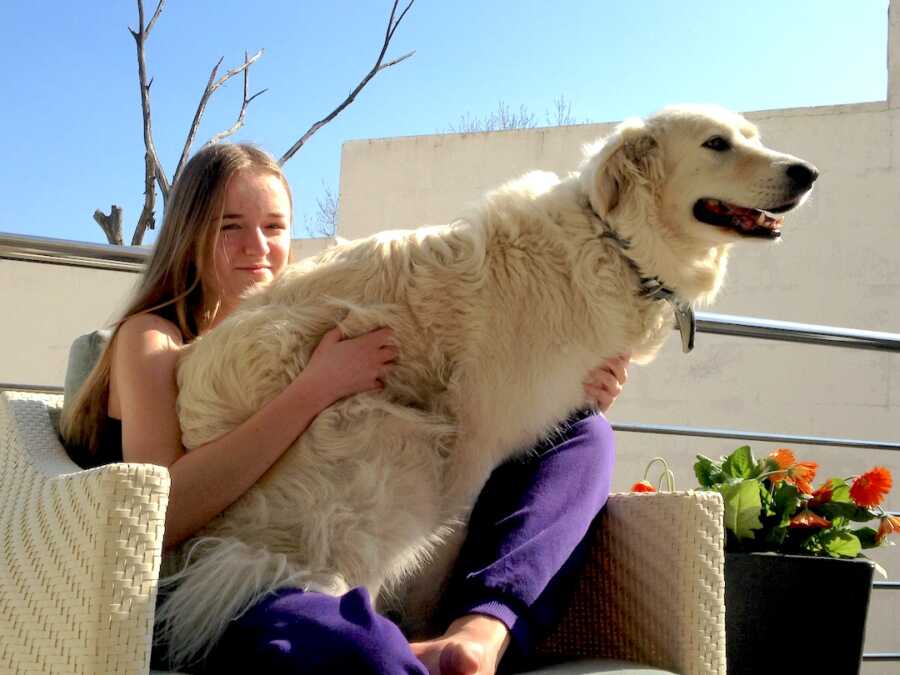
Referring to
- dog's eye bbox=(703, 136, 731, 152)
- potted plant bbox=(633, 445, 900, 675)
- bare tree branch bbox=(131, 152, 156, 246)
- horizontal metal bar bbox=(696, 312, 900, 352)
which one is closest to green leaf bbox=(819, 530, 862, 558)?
potted plant bbox=(633, 445, 900, 675)

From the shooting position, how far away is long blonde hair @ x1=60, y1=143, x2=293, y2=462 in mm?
1813

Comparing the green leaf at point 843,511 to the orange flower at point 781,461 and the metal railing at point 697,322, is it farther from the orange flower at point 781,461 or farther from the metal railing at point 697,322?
the metal railing at point 697,322

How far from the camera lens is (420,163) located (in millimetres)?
6676

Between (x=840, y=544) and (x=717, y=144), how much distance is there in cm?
101

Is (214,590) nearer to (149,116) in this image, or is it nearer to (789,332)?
(789,332)

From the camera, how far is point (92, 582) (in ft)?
3.24

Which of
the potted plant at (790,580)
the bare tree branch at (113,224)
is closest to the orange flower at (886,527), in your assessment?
the potted plant at (790,580)

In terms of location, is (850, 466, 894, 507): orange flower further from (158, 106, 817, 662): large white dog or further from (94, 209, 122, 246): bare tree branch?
(94, 209, 122, 246): bare tree branch

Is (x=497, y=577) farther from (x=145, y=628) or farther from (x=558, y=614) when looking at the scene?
(x=145, y=628)

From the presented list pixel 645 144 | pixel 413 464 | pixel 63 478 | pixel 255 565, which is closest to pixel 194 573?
pixel 255 565

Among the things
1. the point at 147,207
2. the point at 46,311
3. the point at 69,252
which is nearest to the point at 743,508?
the point at 69,252

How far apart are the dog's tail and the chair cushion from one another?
13.6 inches

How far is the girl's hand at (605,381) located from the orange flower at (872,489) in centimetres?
85

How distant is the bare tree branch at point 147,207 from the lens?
6.11 meters
